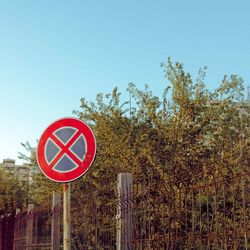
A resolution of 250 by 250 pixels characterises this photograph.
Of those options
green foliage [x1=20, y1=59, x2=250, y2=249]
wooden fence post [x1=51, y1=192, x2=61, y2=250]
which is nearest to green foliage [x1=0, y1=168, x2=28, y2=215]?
green foliage [x1=20, y1=59, x2=250, y2=249]

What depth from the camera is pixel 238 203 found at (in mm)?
4488

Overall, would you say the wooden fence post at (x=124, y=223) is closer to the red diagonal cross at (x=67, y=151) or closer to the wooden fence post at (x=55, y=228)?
the red diagonal cross at (x=67, y=151)

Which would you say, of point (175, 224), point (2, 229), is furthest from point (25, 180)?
point (175, 224)

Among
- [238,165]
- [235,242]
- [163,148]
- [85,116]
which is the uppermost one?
[85,116]

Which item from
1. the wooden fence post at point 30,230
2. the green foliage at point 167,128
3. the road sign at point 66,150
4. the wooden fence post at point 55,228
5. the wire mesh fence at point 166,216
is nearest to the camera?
the wire mesh fence at point 166,216

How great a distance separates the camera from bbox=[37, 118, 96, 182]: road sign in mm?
5781

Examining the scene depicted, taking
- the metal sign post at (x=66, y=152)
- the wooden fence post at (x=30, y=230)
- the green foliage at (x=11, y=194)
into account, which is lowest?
the wooden fence post at (x=30, y=230)

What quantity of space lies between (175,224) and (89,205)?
2105 mm

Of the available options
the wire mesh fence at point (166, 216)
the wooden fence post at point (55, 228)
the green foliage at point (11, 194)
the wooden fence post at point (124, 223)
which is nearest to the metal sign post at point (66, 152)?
the wire mesh fence at point (166, 216)

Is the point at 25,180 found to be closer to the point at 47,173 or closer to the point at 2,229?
the point at 2,229

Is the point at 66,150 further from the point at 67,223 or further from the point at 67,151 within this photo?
the point at 67,223

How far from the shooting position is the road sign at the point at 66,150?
5.78m

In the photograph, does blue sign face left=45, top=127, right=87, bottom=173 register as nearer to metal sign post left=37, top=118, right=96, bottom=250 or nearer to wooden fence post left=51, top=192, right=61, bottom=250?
metal sign post left=37, top=118, right=96, bottom=250

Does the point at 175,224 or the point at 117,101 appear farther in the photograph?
the point at 117,101
